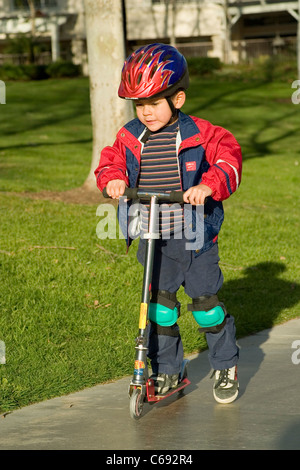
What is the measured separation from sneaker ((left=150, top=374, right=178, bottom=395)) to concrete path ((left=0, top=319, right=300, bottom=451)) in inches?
3.1

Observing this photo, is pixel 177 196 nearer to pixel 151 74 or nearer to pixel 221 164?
pixel 221 164

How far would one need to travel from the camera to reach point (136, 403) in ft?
14.1

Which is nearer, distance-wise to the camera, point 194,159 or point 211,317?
point 194,159

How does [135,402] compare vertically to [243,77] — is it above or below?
above

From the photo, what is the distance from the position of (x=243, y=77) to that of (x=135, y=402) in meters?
32.1

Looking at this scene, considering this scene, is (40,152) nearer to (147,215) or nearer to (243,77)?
(147,215)

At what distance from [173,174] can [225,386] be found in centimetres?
121

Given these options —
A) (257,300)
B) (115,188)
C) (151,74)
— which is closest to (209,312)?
(115,188)

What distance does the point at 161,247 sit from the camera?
4.67 metres

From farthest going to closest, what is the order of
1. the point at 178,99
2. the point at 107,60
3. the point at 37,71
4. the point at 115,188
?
the point at 37,71 → the point at 107,60 → the point at 178,99 → the point at 115,188

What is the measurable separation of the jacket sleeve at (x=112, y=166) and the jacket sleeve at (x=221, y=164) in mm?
448

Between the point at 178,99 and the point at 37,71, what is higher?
the point at 178,99

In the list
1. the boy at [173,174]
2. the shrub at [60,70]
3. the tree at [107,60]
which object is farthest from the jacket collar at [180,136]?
the shrub at [60,70]
